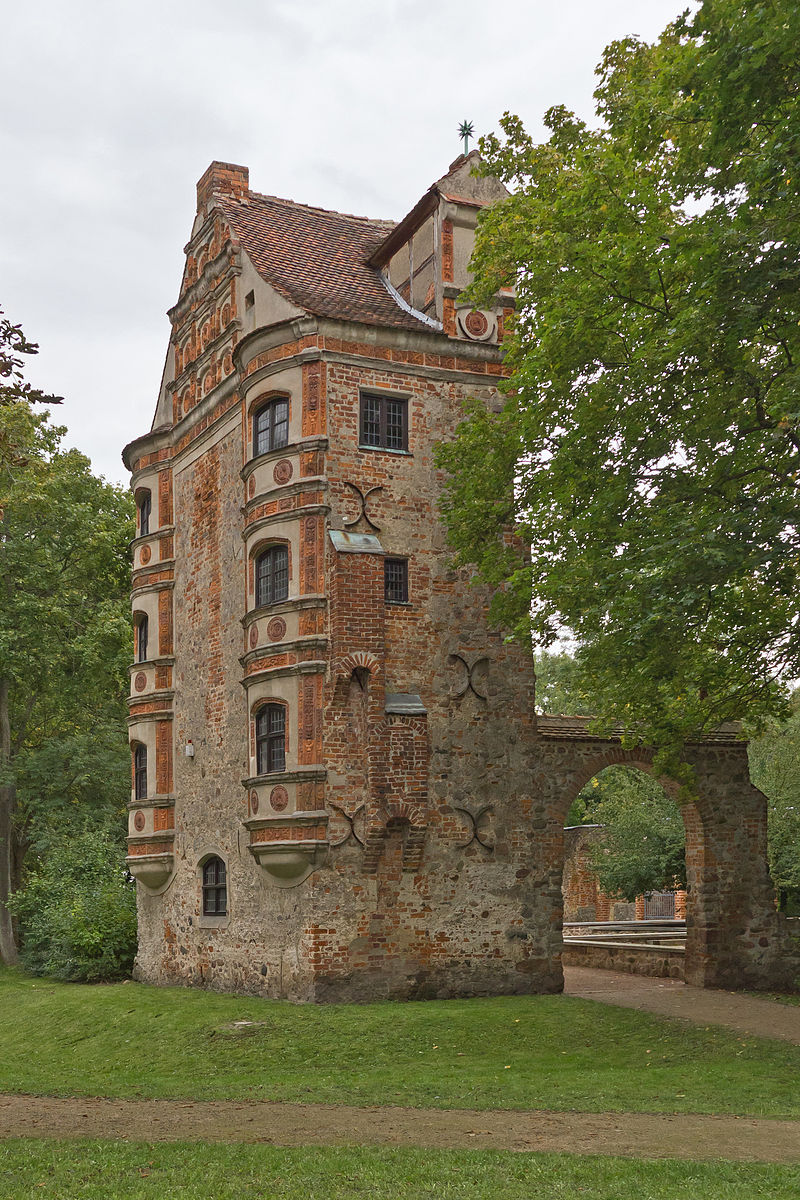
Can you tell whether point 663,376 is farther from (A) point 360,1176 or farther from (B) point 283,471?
(A) point 360,1176

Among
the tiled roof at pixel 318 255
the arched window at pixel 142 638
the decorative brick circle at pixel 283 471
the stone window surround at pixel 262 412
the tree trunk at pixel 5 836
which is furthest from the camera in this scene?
the tree trunk at pixel 5 836

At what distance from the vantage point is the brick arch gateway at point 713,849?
868 inches

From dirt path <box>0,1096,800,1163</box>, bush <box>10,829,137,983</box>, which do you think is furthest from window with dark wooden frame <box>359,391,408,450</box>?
bush <box>10,829,137,983</box>

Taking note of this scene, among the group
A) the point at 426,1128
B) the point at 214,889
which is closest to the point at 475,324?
the point at 214,889

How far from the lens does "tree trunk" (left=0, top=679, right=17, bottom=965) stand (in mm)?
33950

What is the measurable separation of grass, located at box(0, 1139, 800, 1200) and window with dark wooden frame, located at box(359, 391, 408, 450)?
13378 mm

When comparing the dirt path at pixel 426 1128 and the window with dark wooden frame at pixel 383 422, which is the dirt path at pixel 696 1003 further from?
the window with dark wooden frame at pixel 383 422

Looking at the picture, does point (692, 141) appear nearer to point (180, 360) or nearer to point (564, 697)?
point (180, 360)

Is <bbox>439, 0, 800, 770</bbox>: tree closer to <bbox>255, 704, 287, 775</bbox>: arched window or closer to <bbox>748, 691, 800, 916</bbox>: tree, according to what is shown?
<bbox>255, 704, 287, 775</bbox>: arched window

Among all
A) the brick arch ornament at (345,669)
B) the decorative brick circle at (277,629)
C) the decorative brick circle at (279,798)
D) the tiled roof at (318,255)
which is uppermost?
the tiled roof at (318,255)

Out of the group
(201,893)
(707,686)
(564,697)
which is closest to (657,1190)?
(707,686)

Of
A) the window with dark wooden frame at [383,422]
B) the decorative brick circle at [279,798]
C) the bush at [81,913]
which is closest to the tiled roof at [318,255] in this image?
the window with dark wooden frame at [383,422]

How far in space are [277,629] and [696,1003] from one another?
9367 millimetres

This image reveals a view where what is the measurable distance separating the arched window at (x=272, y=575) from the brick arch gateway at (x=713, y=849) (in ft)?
17.5
